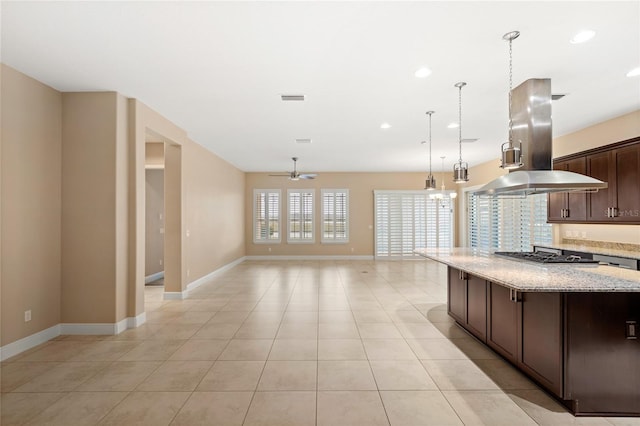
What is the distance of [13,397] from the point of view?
2686 mm

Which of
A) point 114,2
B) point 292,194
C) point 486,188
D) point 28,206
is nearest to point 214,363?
point 28,206

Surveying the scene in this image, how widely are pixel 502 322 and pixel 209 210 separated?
622 cm

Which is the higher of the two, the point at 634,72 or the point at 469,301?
the point at 634,72

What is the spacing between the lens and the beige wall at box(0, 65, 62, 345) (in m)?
3.36

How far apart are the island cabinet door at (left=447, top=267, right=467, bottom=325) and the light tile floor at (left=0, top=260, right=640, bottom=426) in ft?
0.68

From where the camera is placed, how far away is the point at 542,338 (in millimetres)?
2709

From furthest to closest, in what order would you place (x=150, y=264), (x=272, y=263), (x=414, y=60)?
1. (x=272, y=263)
2. (x=150, y=264)
3. (x=414, y=60)

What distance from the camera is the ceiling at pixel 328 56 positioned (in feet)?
8.16

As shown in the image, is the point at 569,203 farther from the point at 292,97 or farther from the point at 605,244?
the point at 292,97

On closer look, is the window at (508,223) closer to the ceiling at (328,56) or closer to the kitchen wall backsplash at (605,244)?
the kitchen wall backsplash at (605,244)

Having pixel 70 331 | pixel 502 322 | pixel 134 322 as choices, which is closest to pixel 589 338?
pixel 502 322

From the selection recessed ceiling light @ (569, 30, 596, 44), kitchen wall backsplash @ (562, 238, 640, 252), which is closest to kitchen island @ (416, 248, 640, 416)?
recessed ceiling light @ (569, 30, 596, 44)

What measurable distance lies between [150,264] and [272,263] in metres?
3.58

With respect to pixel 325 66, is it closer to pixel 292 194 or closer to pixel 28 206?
pixel 28 206
